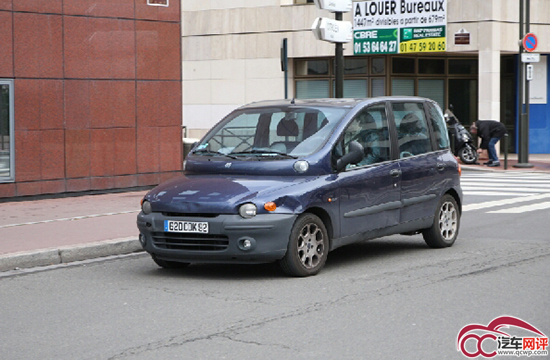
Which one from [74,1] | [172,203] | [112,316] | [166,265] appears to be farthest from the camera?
[74,1]

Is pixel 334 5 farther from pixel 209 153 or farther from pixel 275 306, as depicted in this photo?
pixel 275 306

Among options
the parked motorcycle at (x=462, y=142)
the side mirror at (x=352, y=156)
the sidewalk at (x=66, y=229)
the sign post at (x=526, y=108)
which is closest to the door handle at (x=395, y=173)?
the side mirror at (x=352, y=156)

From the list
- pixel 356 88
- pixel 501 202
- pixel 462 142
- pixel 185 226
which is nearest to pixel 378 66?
pixel 356 88

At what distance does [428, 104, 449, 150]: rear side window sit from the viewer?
10875 millimetres

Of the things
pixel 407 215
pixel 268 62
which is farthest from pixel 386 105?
pixel 268 62

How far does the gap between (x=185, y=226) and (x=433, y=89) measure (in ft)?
83.7

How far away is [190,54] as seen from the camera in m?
36.1

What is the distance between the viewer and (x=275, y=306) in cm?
738

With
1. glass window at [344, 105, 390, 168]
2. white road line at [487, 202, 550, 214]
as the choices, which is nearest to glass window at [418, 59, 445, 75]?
white road line at [487, 202, 550, 214]

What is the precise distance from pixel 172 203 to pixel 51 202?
7667 millimetres

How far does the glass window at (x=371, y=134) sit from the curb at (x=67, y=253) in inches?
116

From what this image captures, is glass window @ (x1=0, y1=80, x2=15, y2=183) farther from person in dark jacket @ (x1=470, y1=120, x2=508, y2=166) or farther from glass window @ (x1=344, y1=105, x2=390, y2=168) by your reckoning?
person in dark jacket @ (x1=470, y1=120, x2=508, y2=166)

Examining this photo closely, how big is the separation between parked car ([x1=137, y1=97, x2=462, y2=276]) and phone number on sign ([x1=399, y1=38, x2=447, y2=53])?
20.4 m

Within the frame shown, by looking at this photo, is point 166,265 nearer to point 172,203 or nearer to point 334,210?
point 172,203
